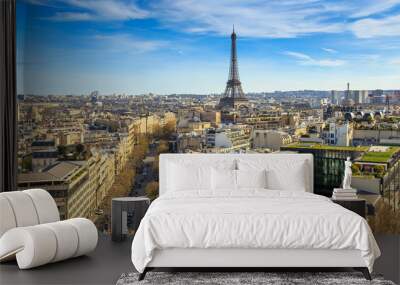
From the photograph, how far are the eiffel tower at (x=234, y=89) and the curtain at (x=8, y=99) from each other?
2448mm

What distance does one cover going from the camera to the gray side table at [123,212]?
7180mm

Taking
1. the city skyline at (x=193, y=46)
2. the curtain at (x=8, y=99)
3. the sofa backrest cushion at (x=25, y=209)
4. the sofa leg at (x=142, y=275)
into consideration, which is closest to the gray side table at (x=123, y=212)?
the sofa backrest cushion at (x=25, y=209)

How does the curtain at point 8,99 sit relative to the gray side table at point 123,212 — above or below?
above

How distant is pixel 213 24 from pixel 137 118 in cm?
144

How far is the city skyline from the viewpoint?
26.1ft

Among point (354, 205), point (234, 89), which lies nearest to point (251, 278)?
point (354, 205)

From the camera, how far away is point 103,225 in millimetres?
8070

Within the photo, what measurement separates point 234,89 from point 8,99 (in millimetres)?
2600

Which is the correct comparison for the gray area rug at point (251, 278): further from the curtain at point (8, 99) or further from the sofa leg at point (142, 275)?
the curtain at point (8, 99)

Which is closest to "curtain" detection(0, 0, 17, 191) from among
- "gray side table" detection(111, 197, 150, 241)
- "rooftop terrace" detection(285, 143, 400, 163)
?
"gray side table" detection(111, 197, 150, 241)

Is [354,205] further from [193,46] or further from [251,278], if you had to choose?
[193,46]

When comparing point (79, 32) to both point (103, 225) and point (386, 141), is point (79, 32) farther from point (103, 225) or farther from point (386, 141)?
point (386, 141)

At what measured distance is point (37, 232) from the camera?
5699 millimetres

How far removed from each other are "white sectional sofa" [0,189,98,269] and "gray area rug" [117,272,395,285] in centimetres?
74
